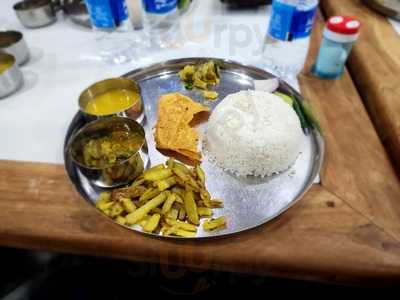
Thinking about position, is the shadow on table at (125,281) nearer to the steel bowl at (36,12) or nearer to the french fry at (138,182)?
the french fry at (138,182)

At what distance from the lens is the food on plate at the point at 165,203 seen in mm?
620

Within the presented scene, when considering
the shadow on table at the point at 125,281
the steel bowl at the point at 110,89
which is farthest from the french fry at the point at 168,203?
the shadow on table at the point at 125,281

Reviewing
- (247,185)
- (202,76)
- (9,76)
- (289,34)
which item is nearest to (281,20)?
(289,34)

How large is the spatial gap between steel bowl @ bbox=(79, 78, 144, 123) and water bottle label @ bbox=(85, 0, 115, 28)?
293mm

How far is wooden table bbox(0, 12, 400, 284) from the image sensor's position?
566 millimetres

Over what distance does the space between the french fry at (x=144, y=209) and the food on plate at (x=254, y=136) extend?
0.62 feet

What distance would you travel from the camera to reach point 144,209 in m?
0.63

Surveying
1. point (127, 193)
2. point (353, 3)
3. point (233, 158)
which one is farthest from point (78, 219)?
point (353, 3)

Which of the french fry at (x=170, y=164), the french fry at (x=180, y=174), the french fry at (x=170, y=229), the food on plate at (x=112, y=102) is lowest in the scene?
the french fry at (x=170, y=229)

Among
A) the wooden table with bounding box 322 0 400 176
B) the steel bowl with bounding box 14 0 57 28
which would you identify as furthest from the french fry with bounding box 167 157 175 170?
the steel bowl with bounding box 14 0 57 28

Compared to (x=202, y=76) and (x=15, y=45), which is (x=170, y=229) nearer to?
(x=202, y=76)

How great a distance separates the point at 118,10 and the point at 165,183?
2.16ft

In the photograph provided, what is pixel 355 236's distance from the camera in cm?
59

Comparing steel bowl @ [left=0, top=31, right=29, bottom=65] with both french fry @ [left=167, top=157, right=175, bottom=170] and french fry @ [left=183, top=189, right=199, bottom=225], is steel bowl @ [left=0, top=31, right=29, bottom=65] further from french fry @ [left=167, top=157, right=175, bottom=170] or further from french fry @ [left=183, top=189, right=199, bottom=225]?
french fry @ [left=183, top=189, right=199, bottom=225]
